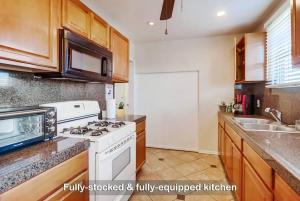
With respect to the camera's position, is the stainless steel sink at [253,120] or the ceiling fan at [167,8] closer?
the ceiling fan at [167,8]

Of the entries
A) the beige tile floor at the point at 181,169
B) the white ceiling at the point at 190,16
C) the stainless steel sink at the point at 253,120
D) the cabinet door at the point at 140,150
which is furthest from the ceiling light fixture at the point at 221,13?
the beige tile floor at the point at 181,169

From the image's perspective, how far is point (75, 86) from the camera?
2.19 meters

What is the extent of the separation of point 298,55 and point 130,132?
1662mm

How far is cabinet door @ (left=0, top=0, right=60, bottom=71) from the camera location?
107 centimetres

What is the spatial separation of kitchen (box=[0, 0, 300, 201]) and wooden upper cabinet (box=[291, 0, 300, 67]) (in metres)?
0.01

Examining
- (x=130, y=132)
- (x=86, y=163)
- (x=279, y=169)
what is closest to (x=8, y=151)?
(x=86, y=163)

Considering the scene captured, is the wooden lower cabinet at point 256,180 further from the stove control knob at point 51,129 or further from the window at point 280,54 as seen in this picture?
the stove control knob at point 51,129

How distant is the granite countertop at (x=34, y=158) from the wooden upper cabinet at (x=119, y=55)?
1.41 m

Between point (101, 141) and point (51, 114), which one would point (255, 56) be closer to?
point (101, 141)

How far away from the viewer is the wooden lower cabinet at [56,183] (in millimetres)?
845

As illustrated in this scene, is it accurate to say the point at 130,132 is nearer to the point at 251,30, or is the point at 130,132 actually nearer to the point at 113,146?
the point at 113,146

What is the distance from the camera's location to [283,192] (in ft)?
2.95

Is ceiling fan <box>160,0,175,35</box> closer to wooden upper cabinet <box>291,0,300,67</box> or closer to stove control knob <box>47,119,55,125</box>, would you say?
wooden upper cabinet <box>291,0,300,67</box>

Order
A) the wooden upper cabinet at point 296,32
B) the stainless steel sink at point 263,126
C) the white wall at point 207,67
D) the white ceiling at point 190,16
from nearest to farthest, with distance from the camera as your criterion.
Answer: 1. the wooden upper cabinet at point 296,32
2. the stainless steel sink at point 263,126
3. the white ceiling at point 190,16
4. the white wall at point 207,67
